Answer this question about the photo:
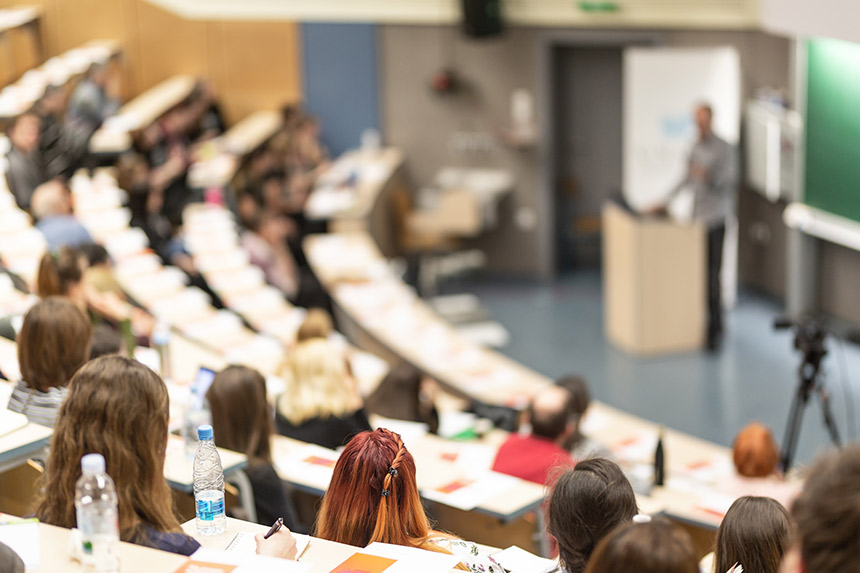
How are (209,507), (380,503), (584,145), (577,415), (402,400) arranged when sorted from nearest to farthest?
(380,503) < (209,507) < (577,415) < (402,400) < (584,145)

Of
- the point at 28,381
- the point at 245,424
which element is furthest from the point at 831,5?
the point at 28,381

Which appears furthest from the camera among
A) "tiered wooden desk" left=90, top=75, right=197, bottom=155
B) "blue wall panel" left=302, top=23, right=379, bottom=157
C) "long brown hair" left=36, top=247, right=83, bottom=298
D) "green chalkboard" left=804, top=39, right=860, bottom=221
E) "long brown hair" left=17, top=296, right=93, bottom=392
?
"blue wall panel" left=302, top=23, right=379, bottom=157

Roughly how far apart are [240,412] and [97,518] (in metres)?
1.43

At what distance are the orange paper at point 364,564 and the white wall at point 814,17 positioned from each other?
4732 millimetres

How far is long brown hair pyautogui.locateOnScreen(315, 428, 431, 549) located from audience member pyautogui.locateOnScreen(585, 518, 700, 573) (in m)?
0.73

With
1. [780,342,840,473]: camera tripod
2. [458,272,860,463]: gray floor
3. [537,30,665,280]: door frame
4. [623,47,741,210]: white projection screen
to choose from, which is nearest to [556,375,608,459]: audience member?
[780,342,840,473]: camera tripod

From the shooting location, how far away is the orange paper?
7.79ft

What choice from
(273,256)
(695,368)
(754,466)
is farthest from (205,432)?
(695,368)

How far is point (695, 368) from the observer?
8.21 meters

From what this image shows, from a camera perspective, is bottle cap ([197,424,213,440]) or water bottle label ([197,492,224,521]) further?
bottle cap ([197,424,213,440])

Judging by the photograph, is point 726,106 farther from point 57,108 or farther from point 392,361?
point 57,108

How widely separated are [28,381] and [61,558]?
3.97 ft

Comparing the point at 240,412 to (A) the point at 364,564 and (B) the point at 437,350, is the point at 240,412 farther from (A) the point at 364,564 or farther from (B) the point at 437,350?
(B) the point at 437,350

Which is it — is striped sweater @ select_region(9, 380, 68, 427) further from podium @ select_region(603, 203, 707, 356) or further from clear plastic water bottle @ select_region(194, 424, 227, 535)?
podium @ select_region(603, 203, 707, 356)
